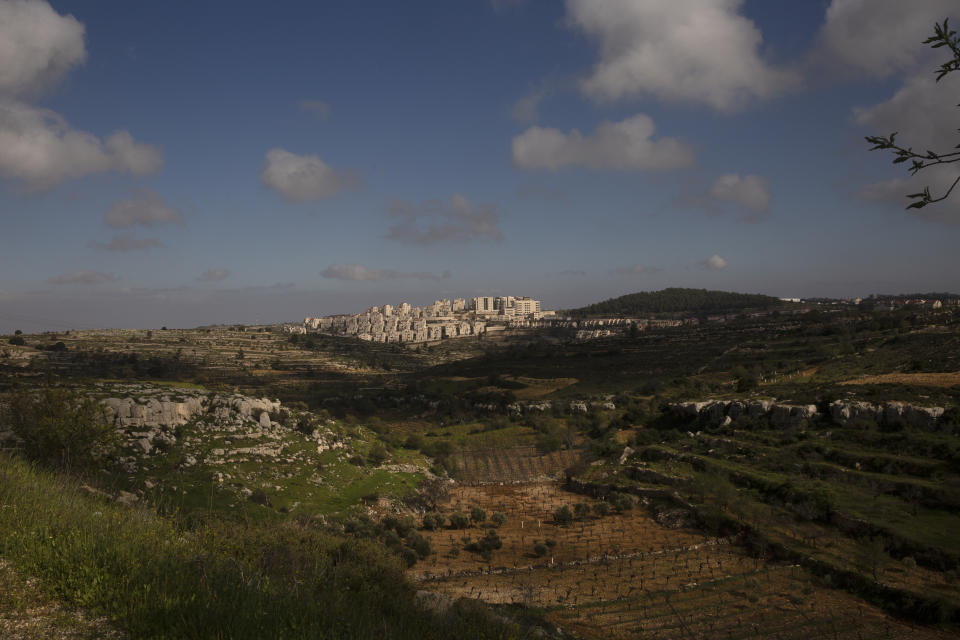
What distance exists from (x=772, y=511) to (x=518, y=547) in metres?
9.94

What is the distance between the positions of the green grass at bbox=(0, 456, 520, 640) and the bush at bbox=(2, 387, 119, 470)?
207 inches

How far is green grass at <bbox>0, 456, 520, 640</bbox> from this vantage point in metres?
4.18

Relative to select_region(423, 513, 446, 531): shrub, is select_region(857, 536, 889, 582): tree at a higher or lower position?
higher

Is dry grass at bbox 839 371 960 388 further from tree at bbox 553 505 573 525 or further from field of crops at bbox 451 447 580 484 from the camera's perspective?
tree at bbox 553 505 573 525

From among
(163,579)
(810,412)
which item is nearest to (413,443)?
(810,412)

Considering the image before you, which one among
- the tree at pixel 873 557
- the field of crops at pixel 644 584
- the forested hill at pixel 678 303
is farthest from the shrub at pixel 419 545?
the forested hill at pixel 678 303

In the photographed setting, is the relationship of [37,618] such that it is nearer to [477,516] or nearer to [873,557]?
[873,557]

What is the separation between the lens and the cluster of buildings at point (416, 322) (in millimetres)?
143750

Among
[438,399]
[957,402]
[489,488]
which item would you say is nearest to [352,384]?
[438,399]

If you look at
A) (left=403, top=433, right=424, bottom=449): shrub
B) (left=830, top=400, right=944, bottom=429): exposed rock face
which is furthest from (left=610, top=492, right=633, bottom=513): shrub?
(left=403, top=433, right=424, bottom=449): shrub

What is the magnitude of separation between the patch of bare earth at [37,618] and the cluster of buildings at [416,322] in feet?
415

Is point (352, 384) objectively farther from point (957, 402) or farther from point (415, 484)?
point (957, 402)

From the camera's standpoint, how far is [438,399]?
49.3m

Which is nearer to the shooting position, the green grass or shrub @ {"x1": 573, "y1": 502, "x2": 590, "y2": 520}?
the green grass
